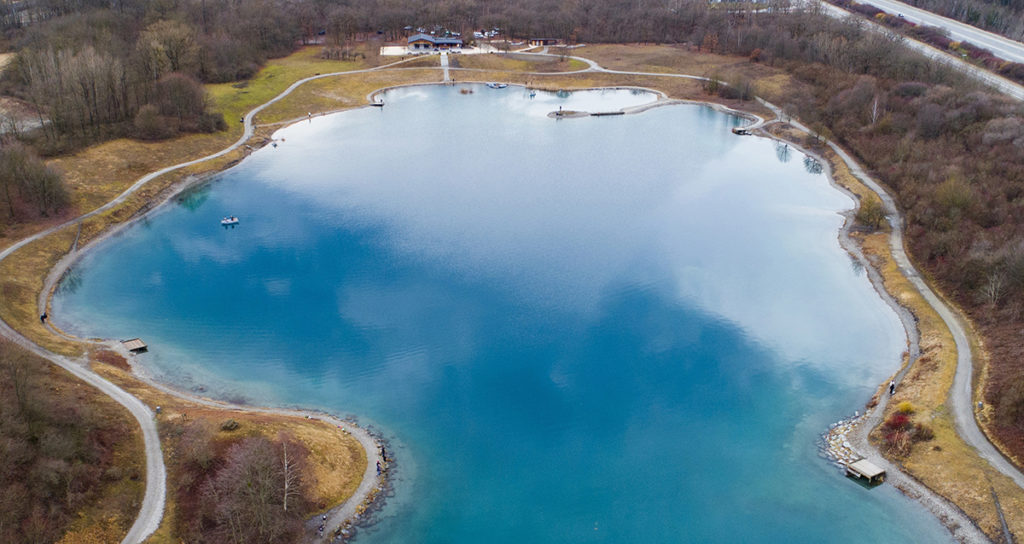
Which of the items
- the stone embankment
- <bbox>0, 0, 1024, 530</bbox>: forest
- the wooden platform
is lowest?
the wooden platform

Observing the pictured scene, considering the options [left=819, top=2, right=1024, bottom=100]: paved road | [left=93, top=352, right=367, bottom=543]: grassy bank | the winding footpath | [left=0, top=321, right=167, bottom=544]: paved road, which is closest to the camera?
[left=0, top=321, right=167, bottom=544]: paved road

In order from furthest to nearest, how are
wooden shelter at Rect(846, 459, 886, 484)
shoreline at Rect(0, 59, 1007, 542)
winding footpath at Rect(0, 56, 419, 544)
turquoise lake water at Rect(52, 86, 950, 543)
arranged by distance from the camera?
shoreline at Rect(0, 59, 1007, 542), wooden shelter at Rect(846, 459, 886, 484), turquoise lake water at Rect(52, 86, 950, 543), winding footpath at Rect(0, 56, 419, 544)

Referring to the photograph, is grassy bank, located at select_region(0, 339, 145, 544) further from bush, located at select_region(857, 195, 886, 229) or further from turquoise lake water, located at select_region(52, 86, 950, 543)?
bush, located at select_region(857, 195, 886, 229)

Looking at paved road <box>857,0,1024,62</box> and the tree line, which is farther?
paved road <box>857,0,1024,62</box>

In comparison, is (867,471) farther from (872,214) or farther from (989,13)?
(989,13)

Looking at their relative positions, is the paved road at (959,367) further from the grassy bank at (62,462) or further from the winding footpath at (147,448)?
the grassy bank at (62,462)

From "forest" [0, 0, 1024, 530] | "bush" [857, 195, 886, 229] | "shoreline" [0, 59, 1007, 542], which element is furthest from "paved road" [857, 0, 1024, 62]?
"bush" [857, 195, 886, 229]
